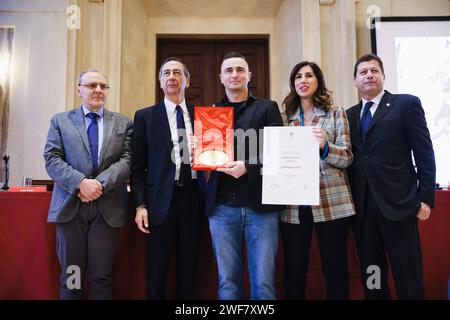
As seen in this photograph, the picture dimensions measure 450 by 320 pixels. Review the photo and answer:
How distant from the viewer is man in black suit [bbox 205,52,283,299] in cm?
177

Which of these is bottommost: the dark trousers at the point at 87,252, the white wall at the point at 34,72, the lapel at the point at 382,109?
the dark trousers at the point at 87,252

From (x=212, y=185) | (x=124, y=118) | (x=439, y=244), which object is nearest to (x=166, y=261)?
(x=212, y=185)

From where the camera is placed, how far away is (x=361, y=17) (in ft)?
13.9

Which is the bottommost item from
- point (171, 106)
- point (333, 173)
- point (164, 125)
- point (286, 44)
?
point (333, 173)

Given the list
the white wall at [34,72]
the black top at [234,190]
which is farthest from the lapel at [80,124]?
the white wall at [34,72]

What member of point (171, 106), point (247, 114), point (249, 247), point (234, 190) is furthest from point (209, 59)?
point (249, 247)

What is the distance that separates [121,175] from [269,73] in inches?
149

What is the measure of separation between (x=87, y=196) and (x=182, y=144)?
576 millimetres

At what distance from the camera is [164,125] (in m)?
2.01

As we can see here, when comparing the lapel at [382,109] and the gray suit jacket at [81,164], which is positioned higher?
the lapel at [382,109]

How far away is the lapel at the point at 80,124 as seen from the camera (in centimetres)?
204

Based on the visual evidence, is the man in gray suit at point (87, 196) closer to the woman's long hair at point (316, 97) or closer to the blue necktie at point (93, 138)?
the blue necktie at point (93, 138)

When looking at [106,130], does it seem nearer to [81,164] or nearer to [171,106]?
[81,164]

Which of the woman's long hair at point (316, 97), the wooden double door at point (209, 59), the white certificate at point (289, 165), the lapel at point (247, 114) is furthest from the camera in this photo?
the wooden double door at point (209, 59)
